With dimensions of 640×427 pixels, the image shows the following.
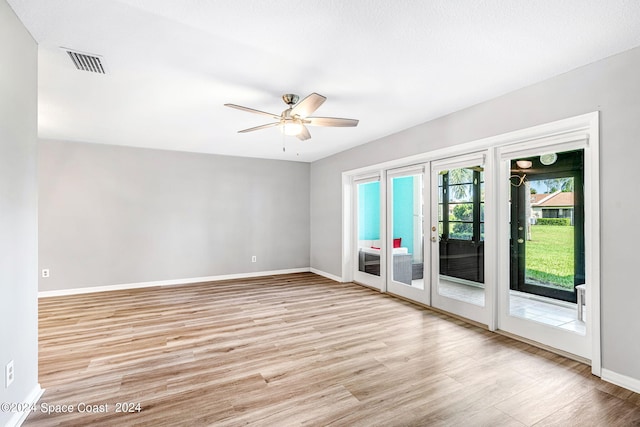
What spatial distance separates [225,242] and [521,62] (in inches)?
223

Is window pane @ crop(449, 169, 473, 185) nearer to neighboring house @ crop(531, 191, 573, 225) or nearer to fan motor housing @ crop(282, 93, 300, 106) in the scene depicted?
neighboring house @ crop(531, 191, 573, 225)

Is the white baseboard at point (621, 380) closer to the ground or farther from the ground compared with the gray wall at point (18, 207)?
closer to the ground

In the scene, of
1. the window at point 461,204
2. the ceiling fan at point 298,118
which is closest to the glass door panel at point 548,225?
the window at point 461,204

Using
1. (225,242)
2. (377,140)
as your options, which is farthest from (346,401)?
(225,242)

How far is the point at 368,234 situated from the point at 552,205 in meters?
3.13

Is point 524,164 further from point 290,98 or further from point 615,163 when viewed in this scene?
point 290,98

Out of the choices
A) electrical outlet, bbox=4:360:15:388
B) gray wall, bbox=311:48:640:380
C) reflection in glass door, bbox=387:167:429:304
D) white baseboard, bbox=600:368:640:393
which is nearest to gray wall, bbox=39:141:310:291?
reflection in glass door, bbox=387:167:429:304

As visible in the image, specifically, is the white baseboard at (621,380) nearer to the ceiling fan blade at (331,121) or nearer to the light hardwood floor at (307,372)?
the light hardwood floor at (307,372)

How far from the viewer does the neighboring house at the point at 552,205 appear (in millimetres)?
2990

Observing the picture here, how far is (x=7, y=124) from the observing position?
1.84m

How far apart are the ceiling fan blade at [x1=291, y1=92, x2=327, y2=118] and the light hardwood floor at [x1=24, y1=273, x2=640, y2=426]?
7.65 ft

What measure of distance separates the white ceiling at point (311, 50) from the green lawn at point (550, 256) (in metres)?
1.50

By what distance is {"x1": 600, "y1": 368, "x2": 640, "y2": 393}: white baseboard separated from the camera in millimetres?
2318

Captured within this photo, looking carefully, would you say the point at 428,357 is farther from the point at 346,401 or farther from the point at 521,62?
the point at 521,62
